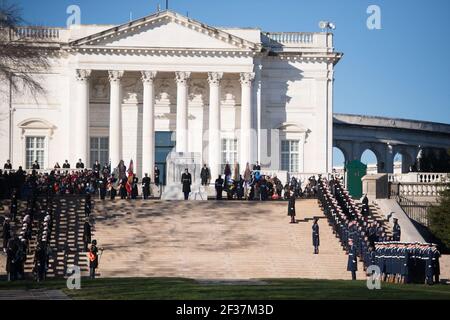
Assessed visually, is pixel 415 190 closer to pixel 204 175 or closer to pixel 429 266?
pixel 204 175

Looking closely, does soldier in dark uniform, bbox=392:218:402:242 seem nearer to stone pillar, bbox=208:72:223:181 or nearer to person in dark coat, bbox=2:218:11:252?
person in dark coat, bbox=2:218:11:252

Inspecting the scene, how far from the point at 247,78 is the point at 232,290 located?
4640 cm

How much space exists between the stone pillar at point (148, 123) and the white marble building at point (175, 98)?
0.06m

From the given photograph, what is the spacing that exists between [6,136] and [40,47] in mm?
6111

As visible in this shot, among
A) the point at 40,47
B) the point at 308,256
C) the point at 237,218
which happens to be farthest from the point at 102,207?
the point at 40,47

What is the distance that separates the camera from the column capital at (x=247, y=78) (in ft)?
273

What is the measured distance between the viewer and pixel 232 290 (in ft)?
123

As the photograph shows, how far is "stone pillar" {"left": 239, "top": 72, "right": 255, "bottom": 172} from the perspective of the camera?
82750 millimetres

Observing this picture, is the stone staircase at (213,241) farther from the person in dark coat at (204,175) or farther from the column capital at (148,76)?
the column capital at (148,76)

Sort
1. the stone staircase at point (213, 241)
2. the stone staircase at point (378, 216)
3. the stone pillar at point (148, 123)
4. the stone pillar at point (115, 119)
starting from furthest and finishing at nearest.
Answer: the stone pillar at point (148, 123)
the stone pillar at point (115, 119)
the stone staircase at point (378, 216)
the stone staircase at point (213, 241)

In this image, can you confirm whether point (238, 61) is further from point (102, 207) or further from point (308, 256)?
point (308, 256)

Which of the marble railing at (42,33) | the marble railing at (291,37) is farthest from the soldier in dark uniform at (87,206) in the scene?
the marble railing at (291,37)

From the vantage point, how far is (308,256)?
53.8 metres
